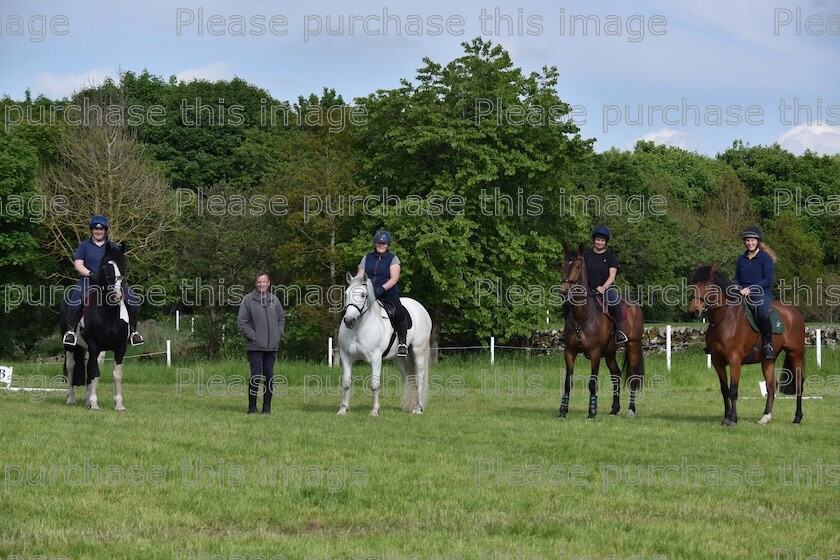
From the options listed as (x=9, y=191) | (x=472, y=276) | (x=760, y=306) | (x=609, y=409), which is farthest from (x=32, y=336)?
(x=760, y=306)

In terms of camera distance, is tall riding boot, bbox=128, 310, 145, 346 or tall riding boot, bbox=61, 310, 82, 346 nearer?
tall riding boot, bbox=128, 310, 145, 346

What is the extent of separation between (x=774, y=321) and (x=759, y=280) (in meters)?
0.74

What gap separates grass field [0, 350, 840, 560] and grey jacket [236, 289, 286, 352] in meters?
1.30

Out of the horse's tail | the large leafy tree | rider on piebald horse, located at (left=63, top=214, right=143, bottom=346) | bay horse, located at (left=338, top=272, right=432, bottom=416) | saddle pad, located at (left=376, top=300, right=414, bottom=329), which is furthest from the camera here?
the large leafy tree

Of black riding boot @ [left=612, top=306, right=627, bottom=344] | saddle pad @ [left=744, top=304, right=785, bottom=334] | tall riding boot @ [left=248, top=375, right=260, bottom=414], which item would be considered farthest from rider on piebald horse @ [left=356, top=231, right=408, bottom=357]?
saddle pad @ [left=744, top=304, right=785, bottom=334]

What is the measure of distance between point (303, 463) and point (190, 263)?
37782mm

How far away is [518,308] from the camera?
4069 centimetres

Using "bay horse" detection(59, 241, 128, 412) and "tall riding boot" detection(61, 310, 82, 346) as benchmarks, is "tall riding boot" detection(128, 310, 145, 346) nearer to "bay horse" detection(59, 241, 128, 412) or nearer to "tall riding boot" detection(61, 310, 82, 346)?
"bay horse" detection(59, 241, 128, 412)

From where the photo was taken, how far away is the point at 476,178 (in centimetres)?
3909

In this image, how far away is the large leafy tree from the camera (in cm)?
3906

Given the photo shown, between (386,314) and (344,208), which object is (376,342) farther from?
(344,208)

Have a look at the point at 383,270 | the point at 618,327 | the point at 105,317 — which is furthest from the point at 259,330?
the point at 618,327

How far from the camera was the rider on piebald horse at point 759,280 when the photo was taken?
16.6 metres

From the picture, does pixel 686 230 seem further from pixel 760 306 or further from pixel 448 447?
pixel 448 447
